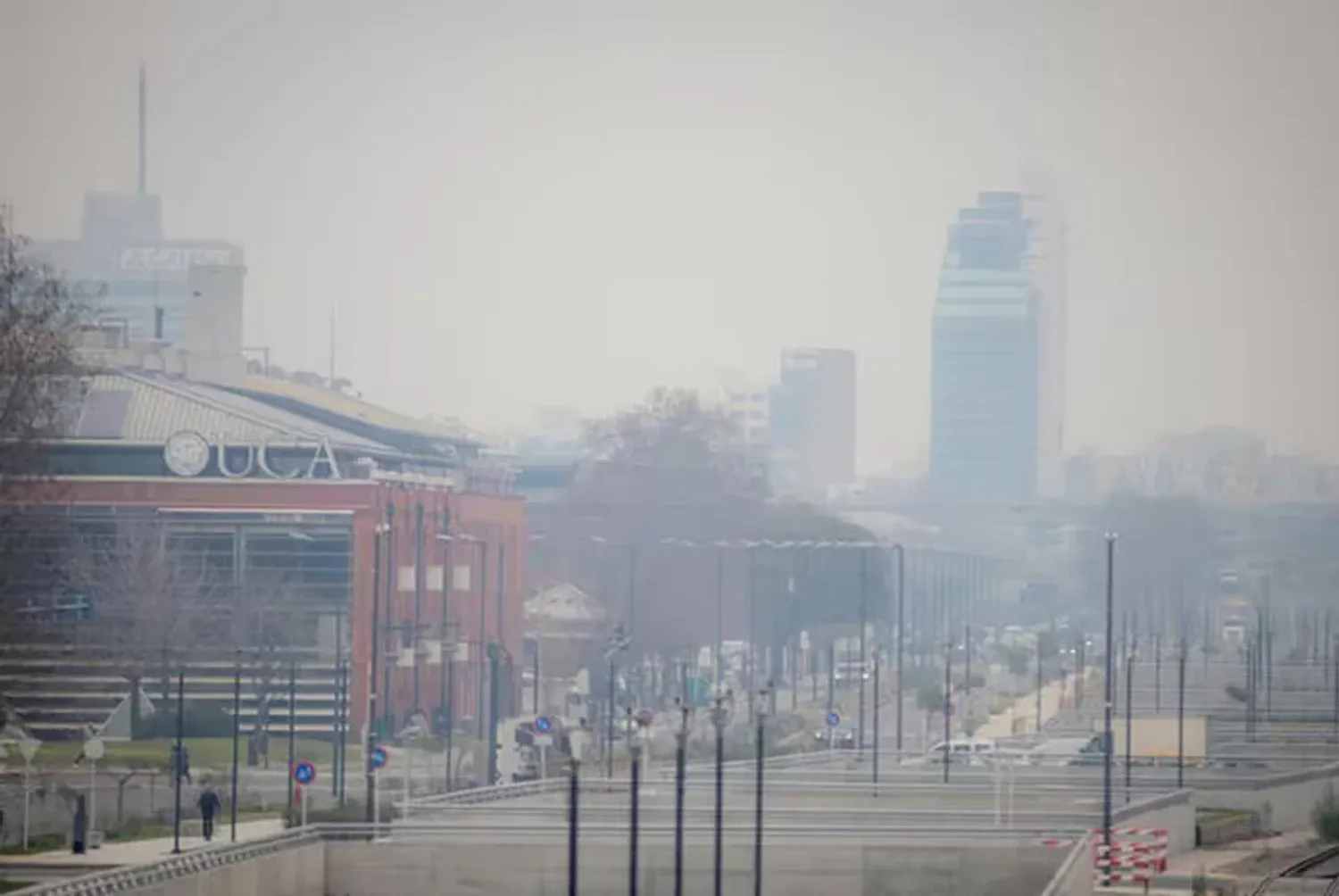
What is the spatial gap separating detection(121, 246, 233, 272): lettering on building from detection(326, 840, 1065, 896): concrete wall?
377 feet

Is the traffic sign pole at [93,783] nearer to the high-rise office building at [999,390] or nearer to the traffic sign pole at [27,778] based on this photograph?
the traffic sign pole at [27,778]

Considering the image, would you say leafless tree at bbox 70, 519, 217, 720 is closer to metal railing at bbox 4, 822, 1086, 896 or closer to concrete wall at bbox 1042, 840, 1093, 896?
metal railing at bbox 4, 822, 1086, 896

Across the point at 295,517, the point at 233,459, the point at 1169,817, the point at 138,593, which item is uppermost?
the point at 233,459

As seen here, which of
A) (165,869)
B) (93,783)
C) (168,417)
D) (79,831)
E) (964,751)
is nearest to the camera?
(165,869)

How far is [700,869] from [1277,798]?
1583 cm

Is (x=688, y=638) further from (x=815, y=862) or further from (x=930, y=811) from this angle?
(x=815, y=862)

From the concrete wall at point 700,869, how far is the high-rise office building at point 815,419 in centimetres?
11154

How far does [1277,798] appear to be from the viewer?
53094 millimetres

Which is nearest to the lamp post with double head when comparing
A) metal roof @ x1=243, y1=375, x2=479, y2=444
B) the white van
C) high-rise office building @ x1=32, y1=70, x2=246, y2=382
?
the white van

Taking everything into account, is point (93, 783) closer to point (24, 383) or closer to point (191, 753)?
point (24, 383)

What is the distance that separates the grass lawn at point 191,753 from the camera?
50344mm

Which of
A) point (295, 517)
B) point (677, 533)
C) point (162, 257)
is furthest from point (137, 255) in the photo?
point (295, 517)

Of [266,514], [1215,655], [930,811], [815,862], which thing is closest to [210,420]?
[266,514]

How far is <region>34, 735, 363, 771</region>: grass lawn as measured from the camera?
5034 cm
